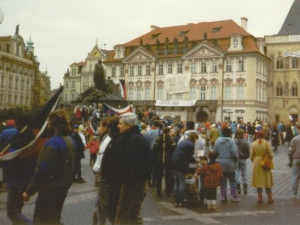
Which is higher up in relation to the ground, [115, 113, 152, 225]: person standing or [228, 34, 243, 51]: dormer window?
[228, 34, 243, 51]: dormer window

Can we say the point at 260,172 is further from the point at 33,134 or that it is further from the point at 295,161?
the point at 33,134

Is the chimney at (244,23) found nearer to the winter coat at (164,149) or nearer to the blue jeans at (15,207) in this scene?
the winter coat at (164,149)

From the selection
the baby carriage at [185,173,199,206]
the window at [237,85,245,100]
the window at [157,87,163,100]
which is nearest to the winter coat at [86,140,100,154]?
the baby carriage at [185,173,199,206]

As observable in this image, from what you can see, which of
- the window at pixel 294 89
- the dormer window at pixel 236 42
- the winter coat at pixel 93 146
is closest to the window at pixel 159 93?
the dormer window at pixel 236 42

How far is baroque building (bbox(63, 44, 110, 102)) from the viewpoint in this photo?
2815 inches

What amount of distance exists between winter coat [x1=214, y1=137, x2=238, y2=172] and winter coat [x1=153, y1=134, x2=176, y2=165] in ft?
4.09

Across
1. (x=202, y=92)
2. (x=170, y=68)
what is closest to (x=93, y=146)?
(x=202, y=92)

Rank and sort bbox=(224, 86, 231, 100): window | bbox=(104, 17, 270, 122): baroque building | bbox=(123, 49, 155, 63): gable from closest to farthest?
bbox=(104, 17, 270, 122): baroque building → bbox=(224, 86, 231, 100): window → bbox=(123, 49, 155, 63): gable

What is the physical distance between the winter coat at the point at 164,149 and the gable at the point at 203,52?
4499 cm

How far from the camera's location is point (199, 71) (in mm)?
56500

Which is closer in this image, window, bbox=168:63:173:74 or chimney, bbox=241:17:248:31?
window, bbox=168:63:173:74

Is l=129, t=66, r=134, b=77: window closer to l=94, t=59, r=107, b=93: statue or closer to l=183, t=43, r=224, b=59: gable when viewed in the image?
l=183, t=43, r=224, b=59: gable

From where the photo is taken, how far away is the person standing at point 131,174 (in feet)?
18.6

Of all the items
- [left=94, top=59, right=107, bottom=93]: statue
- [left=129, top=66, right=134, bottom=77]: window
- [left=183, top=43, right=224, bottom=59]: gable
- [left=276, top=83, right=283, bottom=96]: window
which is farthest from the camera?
[left=129, top=66, right=134, bottom=77]: window
